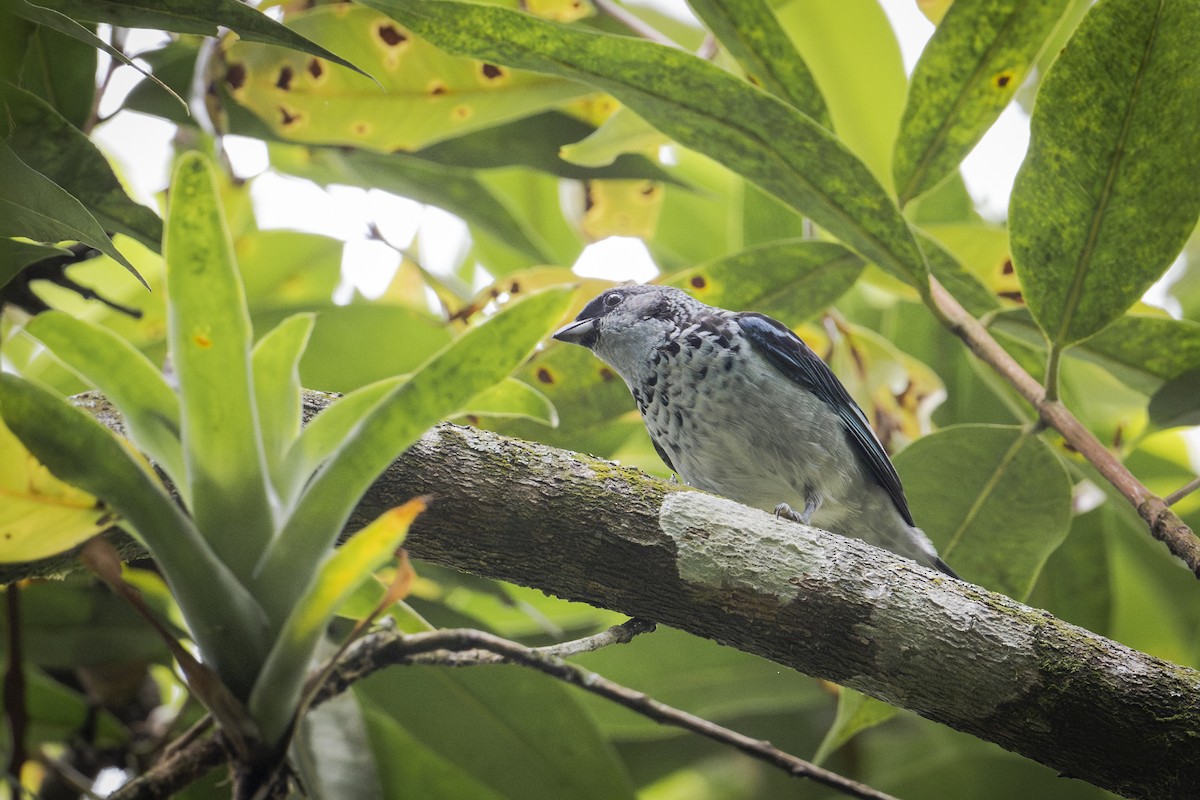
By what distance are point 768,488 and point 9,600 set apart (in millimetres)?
1464

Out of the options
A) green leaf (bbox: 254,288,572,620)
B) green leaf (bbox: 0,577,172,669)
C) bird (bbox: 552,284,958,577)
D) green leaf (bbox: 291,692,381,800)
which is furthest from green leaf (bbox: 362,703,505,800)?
green leaf (bbox: 254,288,572,620)

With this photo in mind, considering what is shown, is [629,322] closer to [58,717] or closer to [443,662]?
[443,662]

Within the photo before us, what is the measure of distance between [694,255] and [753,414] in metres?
0.93

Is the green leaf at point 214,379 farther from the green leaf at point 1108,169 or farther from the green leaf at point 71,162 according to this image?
the green leaf at point 1108,169

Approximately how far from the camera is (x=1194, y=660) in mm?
2355

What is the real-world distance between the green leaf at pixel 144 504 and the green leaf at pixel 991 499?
134 cm

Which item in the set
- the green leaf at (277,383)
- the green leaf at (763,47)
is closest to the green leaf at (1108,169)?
the green leaf at (763,47)

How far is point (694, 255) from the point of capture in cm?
293

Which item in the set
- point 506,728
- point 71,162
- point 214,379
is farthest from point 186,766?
point 506,728

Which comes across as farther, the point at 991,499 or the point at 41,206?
the point at 991,499

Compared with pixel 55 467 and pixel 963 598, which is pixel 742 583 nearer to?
pixel 963 598

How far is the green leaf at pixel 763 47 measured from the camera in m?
1.77

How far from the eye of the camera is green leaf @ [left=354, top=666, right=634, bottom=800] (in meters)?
1.88

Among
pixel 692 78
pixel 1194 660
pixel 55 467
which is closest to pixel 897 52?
pixel 692 78
